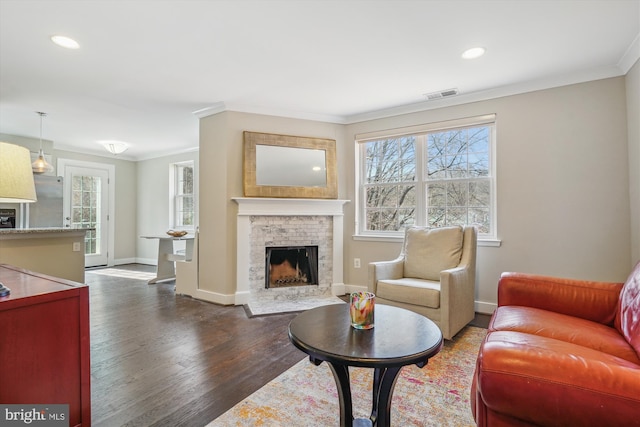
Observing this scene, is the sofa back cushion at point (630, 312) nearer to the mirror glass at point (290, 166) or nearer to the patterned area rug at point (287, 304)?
the patterned area rug at point (287, 304)

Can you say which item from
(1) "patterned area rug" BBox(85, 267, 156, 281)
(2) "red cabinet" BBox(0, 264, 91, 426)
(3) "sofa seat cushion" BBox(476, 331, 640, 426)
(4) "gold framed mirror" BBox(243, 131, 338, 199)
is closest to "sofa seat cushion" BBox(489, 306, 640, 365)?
(3) "sofa seat cushion" BBox(476, 331, 640, 426)

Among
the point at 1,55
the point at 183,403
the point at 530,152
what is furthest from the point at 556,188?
the point at 1,55

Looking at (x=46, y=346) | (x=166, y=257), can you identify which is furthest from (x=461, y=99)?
(x=166, y=257)

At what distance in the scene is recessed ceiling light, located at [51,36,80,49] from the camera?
2309mm

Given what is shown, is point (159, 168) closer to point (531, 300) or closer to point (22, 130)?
point (22, 130)

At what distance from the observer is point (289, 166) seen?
392 cm

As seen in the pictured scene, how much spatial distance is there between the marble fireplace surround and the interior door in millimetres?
4349

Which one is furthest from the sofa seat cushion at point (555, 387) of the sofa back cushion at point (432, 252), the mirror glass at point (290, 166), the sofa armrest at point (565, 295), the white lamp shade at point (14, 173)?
the mirror glass at point (290, 166)

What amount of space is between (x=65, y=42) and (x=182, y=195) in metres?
4.18

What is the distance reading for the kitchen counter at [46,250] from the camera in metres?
3.26

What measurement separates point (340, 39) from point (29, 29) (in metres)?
2.16

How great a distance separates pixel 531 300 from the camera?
2041 mm

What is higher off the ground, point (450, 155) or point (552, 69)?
point (552, 69)

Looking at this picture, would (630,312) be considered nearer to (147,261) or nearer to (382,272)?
(382,272)
